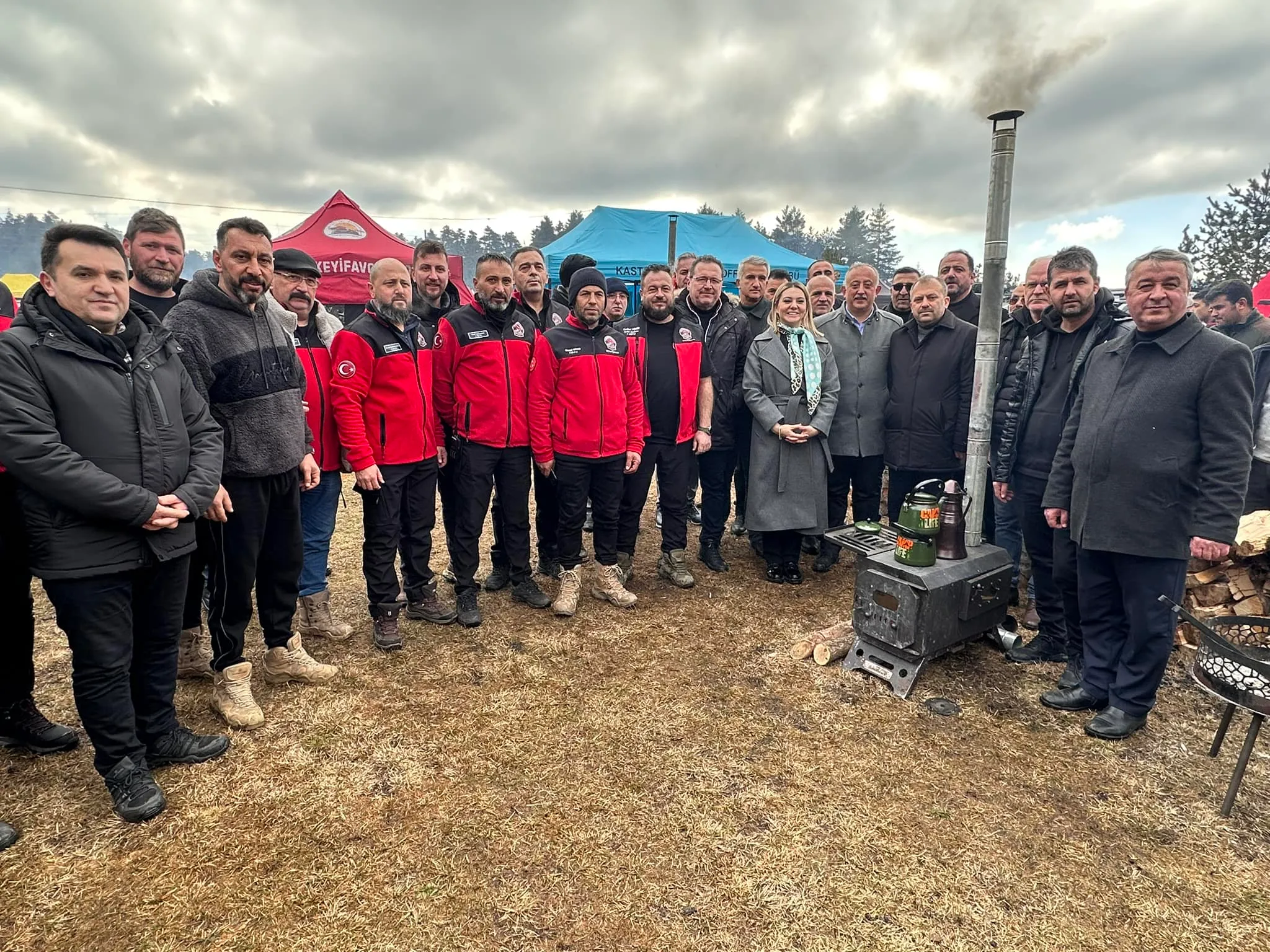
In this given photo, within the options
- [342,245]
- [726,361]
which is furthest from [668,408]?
[342,245]

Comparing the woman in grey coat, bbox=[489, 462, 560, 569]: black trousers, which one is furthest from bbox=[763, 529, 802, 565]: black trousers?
bbox=[489, 462, 560, 569]: black trousers

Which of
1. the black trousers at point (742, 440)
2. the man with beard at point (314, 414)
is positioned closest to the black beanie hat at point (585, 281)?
the man with beard at point (314, 414)

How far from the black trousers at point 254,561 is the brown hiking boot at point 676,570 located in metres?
2.50

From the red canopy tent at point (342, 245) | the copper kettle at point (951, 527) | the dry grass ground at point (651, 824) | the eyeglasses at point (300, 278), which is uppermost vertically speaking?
the red canopy tent at point (342, 245)

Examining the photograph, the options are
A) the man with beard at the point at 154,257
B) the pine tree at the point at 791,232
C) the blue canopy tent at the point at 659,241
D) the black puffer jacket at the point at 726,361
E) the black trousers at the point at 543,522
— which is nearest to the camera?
the man with beard at the point at 154,257

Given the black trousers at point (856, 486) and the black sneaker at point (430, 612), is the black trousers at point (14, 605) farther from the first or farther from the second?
the black trousers at point (856, 486)

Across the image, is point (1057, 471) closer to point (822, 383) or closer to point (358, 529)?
point (822, 383)

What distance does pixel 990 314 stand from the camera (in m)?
3.52

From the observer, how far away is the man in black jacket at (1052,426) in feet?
11.0

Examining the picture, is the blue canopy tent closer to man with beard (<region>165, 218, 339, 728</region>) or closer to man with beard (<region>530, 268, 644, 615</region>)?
man with beard (<region>530, 268, 644, 615</region>)

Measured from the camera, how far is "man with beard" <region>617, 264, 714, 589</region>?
452 cm

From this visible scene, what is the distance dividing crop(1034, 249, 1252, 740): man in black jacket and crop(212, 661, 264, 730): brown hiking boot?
385cm

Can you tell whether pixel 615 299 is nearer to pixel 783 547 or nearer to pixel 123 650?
pixel 783 547

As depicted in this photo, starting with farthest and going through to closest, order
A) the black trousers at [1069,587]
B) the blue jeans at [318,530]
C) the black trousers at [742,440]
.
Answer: the black trousers at [742,440] < the blue jeans at [318,530] < the black trousers at [1069,587]
